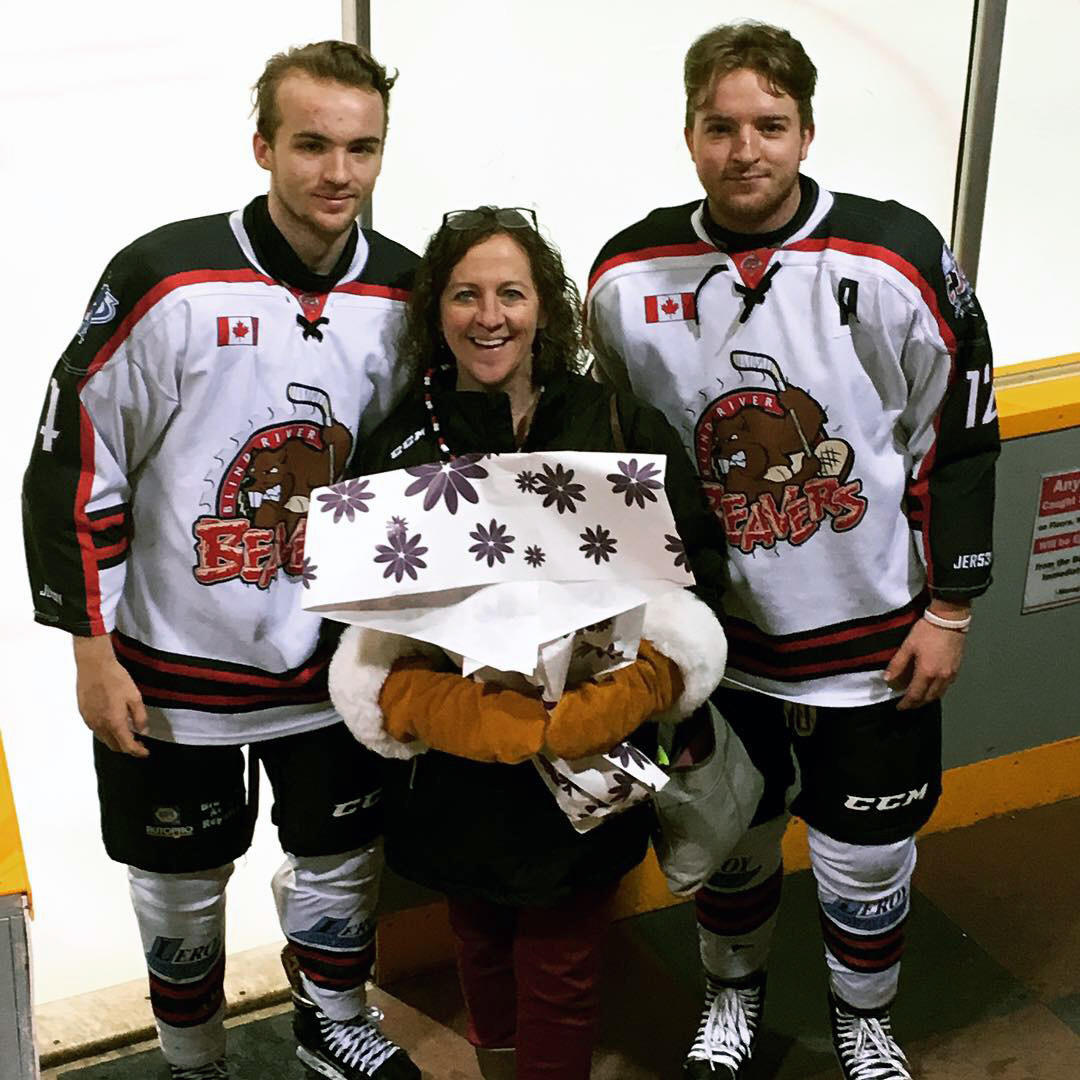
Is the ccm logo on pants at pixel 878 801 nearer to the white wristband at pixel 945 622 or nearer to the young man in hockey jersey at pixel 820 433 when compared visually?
the young man in hockey jersey at pixel 820 433

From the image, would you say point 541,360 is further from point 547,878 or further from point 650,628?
point 547,878

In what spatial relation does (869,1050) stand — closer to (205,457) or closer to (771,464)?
(771,464)

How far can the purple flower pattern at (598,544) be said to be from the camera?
1757mm

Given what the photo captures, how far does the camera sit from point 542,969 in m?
1.93

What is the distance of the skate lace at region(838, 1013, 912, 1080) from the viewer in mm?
2225

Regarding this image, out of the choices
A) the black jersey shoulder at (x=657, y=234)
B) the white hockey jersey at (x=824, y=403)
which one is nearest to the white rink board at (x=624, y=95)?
the black jersey shoulder at (x=657, y=234)

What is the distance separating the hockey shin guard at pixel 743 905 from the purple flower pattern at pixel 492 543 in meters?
0.65

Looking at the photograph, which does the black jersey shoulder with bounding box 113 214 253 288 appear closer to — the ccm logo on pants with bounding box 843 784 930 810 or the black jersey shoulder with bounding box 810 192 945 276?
the black jersey shoulder with bounding box 810 192 945 276

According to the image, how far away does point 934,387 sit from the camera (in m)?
1.94

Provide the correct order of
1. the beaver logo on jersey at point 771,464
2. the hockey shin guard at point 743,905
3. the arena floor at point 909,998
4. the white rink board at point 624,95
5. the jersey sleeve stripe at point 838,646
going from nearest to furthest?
the beaver logo on jersey at point 771,464 → the jersey sleeve stripe at point 838,646 → the hockey shin guard at point 743,905 → the arena floor at point 909,998 → the white rink board at point 624,95

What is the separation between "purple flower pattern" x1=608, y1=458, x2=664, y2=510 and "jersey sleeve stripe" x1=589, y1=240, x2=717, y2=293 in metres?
0.34

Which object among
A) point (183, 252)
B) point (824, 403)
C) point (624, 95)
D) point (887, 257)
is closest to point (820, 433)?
point (824, 403)

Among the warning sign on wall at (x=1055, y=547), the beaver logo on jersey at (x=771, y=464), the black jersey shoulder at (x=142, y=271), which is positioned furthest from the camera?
the warning sign on wall at (x=1055, y=547)

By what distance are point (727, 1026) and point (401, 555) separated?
0.96 meters
